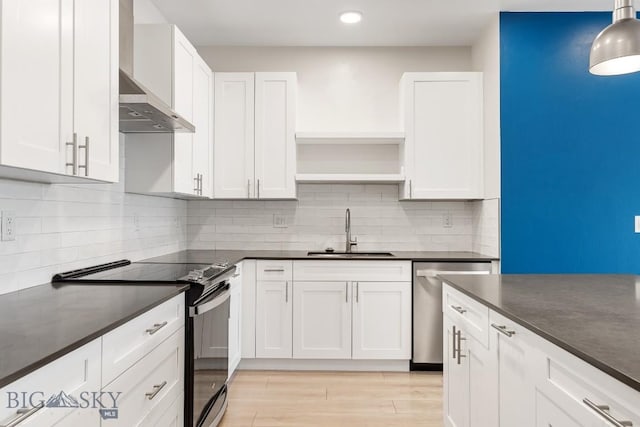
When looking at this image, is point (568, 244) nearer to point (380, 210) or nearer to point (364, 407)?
point (380, 210)

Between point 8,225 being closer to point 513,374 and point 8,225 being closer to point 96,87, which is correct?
point 96,87

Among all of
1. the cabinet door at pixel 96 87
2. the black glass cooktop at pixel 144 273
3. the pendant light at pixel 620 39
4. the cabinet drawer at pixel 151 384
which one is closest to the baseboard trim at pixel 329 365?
the black glass cooktop at pixel 144 273

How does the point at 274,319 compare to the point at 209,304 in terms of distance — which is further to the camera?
the point at 274,319

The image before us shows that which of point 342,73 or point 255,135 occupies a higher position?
point 342,73

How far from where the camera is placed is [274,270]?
3.61m

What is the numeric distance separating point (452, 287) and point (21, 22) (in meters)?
2.02

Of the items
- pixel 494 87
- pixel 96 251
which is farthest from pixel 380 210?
pixel 96 251

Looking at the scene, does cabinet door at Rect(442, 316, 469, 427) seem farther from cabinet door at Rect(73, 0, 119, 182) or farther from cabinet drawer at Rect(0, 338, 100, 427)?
cabinet door at Rect(73, 0, 119, 182)

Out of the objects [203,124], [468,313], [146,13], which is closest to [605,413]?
[468,313]

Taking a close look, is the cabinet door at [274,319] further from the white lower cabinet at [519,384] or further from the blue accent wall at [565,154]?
the blue accent wall at [565,154]

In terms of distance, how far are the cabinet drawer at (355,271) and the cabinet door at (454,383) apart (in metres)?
1.16

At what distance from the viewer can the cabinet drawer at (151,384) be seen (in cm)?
148

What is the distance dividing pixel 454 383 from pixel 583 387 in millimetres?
1196

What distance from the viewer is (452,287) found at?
2270 millimetres
